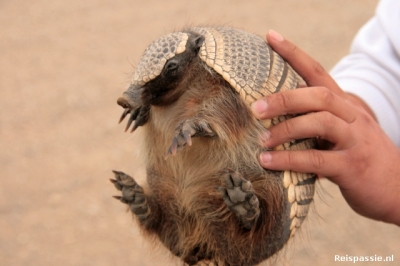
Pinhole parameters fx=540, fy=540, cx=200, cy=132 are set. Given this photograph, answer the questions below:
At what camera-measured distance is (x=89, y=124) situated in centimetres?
399

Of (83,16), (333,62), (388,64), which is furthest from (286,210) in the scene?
(83,16)

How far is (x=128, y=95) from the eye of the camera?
4.41 feet

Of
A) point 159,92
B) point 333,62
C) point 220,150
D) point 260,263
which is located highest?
point 159,92

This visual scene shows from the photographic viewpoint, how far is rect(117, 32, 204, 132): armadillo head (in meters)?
1.32

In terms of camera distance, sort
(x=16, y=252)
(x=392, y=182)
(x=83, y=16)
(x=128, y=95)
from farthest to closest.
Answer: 1. (x=83, y=16)
2. (x=16, y=252)
3. (x=392, y=182)
4. (x=128, y=95)

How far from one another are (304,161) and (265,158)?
0.32 feet

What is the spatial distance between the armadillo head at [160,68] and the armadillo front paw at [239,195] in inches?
11.1

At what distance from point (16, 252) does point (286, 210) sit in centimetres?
214

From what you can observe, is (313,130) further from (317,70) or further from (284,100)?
(317,70)

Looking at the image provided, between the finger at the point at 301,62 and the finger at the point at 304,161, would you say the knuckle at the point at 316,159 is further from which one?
the finger at the point at 301,62

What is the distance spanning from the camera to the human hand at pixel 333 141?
4.41 ft

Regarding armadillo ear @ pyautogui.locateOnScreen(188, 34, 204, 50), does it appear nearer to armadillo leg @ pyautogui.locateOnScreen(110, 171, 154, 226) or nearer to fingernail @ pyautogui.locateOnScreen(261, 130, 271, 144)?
fingernail @ pyautogui.locateOnScreen(261, 130, 271, 144)

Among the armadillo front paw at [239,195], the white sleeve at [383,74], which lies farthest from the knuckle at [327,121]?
the white sleeve at [383,74]

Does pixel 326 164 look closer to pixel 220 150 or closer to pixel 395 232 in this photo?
pixel 220 150
